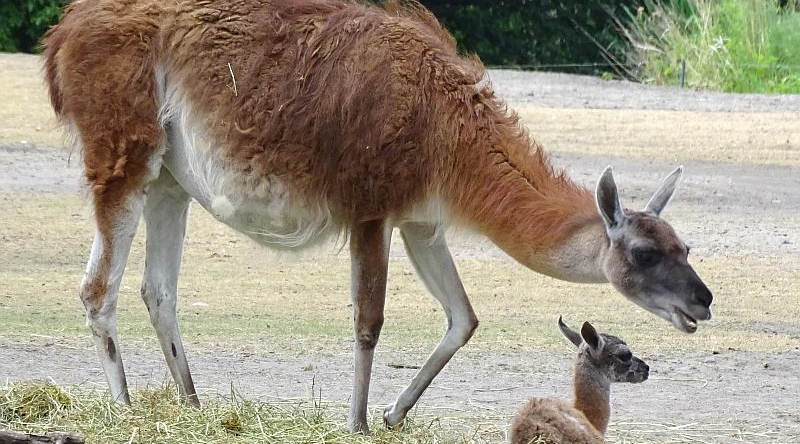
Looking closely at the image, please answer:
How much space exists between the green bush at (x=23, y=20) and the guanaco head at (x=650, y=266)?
18311mm

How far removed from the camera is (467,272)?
11539mm

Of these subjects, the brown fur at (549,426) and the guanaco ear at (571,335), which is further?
the guanaco ear at (571,335)

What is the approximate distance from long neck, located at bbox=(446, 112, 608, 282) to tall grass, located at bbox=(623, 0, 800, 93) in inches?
590

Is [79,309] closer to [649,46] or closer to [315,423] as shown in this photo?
[315,423]

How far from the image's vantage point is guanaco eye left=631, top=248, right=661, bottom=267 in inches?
251

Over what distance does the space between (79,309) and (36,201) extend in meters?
4.12

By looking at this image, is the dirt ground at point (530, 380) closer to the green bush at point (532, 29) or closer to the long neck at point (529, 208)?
the long neck at point (529, 208)

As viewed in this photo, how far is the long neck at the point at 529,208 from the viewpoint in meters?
6.53

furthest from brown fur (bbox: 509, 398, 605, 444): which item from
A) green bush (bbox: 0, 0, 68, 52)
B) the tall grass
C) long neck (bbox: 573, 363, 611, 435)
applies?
green bush (bbox: 0, 0, 68, 52)

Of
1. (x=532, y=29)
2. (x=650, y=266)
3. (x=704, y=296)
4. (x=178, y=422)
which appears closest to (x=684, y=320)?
(x=704, y=296)

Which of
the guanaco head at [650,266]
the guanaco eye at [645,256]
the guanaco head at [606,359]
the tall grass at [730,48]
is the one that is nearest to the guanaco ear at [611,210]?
the guanaco head at [650,266]

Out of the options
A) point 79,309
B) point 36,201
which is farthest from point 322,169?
point 36,201

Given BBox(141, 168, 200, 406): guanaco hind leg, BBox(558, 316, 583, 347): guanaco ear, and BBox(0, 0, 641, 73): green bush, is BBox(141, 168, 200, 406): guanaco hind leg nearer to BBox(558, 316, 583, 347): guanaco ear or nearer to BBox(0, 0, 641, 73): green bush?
BBox(558, 316, 583, 347): guanaco ear

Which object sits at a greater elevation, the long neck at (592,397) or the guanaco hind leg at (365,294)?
the guanaco hind leg at (365,294)
